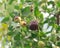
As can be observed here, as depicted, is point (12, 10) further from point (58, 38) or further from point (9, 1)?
point (58, 38)

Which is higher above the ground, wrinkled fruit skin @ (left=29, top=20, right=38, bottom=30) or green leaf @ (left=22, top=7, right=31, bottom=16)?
green leaf @ (left=22, top=7, right=31, bottom=16)

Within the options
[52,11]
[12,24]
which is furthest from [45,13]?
[12,24]

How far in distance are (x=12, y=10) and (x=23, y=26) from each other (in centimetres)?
8

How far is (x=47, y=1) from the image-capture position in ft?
2.64

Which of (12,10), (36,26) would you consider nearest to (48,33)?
(36,26)

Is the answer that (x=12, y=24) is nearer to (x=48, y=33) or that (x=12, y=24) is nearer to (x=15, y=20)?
(x=15, y=20)

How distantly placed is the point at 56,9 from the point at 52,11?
0.07 ft

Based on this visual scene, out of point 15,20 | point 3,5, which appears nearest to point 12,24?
point 15,20

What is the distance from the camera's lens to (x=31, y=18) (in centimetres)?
75

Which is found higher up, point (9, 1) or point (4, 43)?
point (9, 1)

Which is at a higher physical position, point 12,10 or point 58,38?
point 12,10

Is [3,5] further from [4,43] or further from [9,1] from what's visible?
[4,43]

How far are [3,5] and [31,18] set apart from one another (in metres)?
0.13

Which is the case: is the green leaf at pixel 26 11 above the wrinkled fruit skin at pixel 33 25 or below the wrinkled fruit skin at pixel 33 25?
above
